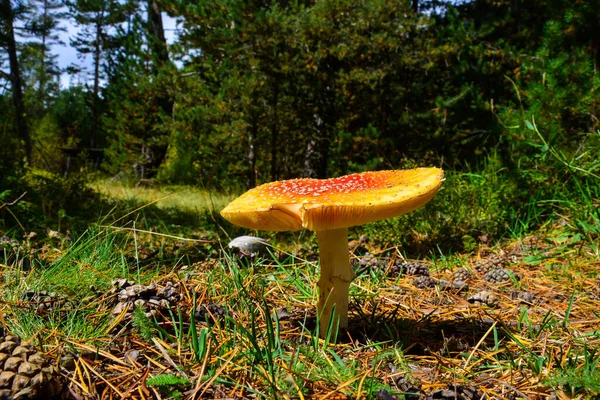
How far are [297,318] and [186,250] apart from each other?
1851mm

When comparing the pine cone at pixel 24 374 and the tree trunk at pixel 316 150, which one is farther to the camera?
the tree trunk at pixel 316 150

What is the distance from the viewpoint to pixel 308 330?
163cm

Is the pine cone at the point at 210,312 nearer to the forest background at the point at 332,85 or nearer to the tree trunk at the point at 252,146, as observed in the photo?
the forest background at the point at 332,85

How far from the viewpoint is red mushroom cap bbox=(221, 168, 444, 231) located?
4.50 feet

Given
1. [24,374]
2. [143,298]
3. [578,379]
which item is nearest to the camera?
[24,374]

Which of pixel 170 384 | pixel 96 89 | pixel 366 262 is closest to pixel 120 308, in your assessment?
pixel 170 384

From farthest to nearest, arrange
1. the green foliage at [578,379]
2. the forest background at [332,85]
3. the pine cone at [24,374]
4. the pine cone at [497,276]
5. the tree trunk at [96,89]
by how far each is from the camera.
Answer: the tree trunk at [96,89] < the forest background at [332,85] < the pine cone at [497,276] < the green foliage at [578,379] < the pine cone at [24,374]

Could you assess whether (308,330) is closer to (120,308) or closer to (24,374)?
(120,308)

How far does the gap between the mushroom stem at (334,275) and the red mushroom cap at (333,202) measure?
17 centimetres

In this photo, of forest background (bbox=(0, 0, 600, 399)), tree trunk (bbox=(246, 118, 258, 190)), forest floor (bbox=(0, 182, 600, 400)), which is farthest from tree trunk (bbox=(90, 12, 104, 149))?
forest floor (bbox=(0, 182, 600, 400))

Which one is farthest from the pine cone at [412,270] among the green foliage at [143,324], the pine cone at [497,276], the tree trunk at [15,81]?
the tree trunk at [15,81]

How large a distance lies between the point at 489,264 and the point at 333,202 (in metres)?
1.78

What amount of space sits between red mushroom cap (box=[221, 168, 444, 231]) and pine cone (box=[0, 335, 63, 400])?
714 millimetres

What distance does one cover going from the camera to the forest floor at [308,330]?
1239mm
